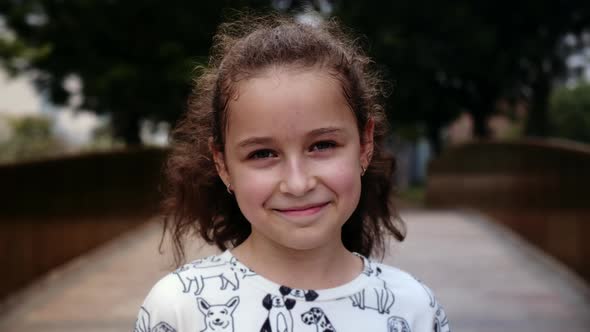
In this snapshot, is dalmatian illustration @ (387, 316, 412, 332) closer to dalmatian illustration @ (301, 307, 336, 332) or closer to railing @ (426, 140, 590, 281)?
dalmatian illustration @ (301, 307, 336, 332)

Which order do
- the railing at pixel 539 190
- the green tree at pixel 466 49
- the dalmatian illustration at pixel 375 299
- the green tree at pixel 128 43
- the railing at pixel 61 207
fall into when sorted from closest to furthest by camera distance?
the dalmatian illustration at pixel 375 299
the railing at pixel 61 207
the railing at pixel 539 190
the green tree at pixel 128 43
the green tree at pixel 466 49

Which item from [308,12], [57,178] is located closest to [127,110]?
[57,178]

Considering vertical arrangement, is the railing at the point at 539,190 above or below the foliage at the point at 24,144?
below

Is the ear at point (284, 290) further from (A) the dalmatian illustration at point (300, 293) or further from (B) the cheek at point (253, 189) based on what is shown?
(B) the cheek at point (253, 189)

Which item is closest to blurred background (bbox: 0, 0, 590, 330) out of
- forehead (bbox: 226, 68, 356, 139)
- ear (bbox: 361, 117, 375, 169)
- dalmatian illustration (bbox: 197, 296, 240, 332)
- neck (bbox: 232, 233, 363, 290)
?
ear (bbox: 361, 117, 375, 169)

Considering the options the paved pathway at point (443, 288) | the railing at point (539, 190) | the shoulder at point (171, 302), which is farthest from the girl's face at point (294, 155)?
the railing at point (539, 190)

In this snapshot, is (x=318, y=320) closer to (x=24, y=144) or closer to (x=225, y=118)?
(x=225, y=118)

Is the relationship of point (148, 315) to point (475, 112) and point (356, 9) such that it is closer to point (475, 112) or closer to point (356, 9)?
point (356, 9)

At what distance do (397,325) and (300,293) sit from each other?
0.25 m

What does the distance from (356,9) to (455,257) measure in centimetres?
1032

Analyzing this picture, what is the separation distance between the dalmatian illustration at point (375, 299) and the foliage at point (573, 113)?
6.67 meters

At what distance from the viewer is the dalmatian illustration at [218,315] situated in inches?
70.7

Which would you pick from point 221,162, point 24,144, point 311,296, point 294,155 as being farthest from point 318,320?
point 24,144

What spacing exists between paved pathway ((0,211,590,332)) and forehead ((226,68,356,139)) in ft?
6.93
